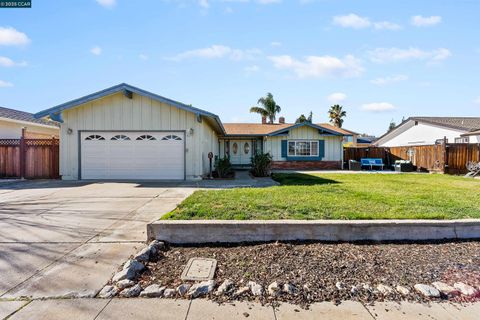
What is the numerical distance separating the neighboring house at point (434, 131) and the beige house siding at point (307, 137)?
7.38 metres

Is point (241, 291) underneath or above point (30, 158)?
underneath

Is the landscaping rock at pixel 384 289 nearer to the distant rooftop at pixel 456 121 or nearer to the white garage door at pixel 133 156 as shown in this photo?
the white garage door at pixel 133 156

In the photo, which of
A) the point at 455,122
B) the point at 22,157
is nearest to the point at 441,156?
the point at 455,122

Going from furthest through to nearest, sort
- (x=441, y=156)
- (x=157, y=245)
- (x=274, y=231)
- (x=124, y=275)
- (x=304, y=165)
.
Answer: (x=304, y=165), (x=441, y=156), (x=274, y=231), (x=157, y=245), (x=124, y=275)

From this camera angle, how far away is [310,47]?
471 inches

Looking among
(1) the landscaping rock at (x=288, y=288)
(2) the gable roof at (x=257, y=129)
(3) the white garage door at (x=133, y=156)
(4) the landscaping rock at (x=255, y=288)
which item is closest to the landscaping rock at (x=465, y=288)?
(1) the landscaping rock at (x=288, y=288)

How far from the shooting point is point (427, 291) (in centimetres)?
288

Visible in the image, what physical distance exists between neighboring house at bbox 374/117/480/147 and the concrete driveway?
22.4 m

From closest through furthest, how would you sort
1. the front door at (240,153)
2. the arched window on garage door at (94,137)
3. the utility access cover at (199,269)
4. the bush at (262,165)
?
1. the utility access cover at (199,269)
2. the arched window on garage door at (94,137)
3. the bush at (262,165)
4. the front door at (240,153)

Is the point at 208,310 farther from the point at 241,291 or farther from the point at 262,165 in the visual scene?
the point at 262,165

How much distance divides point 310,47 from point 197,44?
187 inches

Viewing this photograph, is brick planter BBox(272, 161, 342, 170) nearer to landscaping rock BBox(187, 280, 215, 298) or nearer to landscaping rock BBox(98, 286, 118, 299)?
landscaping rock BBox(187, 280, 215, 298)

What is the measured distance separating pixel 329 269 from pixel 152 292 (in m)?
2.02

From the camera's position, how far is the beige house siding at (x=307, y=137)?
20.8m
